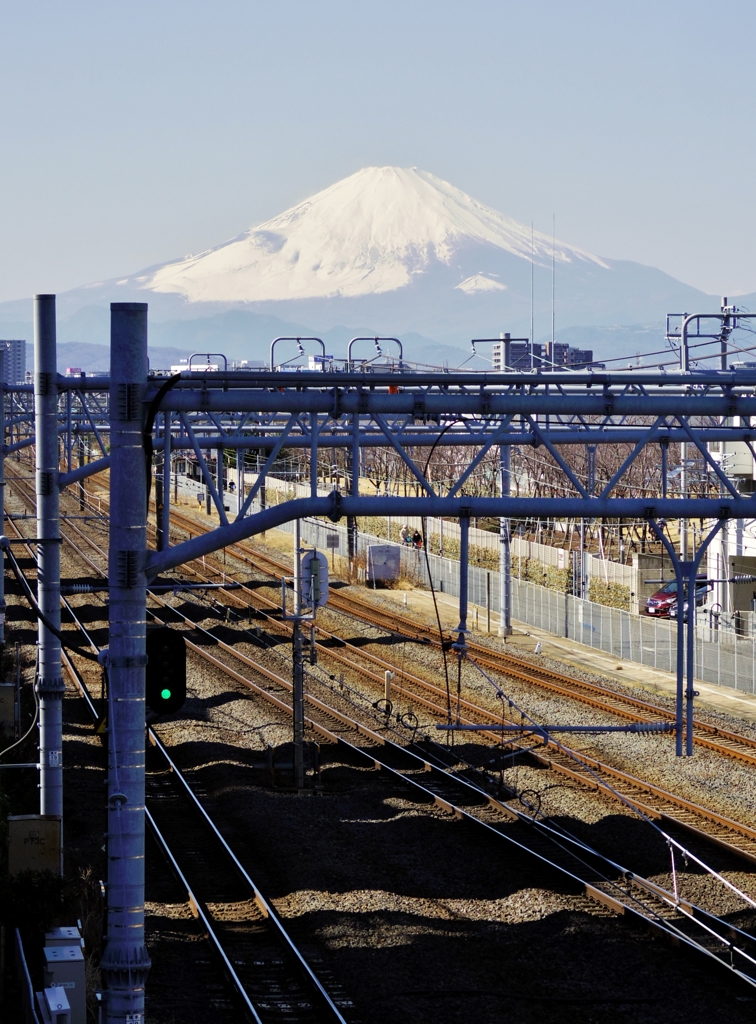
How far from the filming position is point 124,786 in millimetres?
6535

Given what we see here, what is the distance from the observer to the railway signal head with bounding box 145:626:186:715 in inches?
265

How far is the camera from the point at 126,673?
6555 millimetres

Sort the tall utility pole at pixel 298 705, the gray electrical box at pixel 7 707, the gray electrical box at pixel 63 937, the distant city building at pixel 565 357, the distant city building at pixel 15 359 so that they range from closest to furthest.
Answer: the gray electrical box at pixel 63 937 < the tall utility pole at pixel 298 705 < the gray electrical box at pixel 7 707 < the distant city building at pixel 565 357 < the distant city building at pixel 15 359

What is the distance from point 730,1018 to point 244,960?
12.4ft

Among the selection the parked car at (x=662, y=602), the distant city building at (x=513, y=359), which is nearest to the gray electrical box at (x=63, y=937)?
the distant city building at (x=513, y=359)

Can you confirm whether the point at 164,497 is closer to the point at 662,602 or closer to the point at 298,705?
the point at 298,705

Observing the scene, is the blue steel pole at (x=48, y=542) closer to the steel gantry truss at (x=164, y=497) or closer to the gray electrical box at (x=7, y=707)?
the steel gantry truss at (x=164, y=497)

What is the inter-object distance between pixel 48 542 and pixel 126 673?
3.47 metres

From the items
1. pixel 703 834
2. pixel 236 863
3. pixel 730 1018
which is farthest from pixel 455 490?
pixel 703 834

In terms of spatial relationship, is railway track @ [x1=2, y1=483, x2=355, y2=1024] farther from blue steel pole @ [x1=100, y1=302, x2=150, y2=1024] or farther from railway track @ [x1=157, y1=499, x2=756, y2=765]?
railway track @ [x1=157, y1=499, x2=756, y2=765]

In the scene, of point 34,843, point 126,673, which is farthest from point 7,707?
point 126,673

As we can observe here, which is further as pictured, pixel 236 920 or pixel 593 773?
pixel 593 773

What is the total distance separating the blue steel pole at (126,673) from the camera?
6.46 metres

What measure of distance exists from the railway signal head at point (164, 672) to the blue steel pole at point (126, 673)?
148 mm
